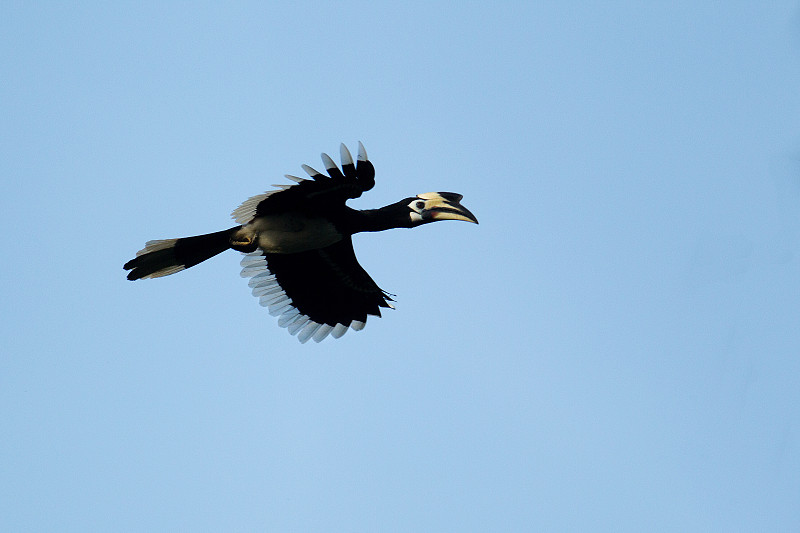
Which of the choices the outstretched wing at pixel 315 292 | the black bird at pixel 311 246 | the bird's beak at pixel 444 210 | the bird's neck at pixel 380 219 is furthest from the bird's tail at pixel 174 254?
the bird's beak at pixel 444 210

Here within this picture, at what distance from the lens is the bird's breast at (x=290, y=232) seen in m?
9.22

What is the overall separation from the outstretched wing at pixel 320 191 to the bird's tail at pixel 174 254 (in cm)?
56

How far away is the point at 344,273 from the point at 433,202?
Answer: 1.33 m

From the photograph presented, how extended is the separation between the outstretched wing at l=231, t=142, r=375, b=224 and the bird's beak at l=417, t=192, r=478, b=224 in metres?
1.03

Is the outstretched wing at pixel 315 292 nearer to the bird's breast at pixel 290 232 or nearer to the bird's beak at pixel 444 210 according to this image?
the bird's breast at pixel 290 232

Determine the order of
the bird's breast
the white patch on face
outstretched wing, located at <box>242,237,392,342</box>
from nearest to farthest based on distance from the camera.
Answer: the bird's breast → the white patch on face → outstretched wing, located at <box>242,237,392,342</box>

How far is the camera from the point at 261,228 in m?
9.31

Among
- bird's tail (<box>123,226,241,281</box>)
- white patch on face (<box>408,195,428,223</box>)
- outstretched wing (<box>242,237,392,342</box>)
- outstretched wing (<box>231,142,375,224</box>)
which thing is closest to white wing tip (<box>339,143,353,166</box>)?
outstretched wing (<box>231,142,375,224</box>)

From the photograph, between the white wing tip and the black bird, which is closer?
the white wing tip

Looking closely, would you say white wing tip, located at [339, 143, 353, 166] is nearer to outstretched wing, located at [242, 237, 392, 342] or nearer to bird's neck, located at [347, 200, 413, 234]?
bird's neck, located at [347, 200, 413, 234]

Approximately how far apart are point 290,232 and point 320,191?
30.2 inches

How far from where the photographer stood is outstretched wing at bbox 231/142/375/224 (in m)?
8.36

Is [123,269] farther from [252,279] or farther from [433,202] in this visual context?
[433,202]

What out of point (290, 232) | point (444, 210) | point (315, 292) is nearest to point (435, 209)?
point (444, 210)
